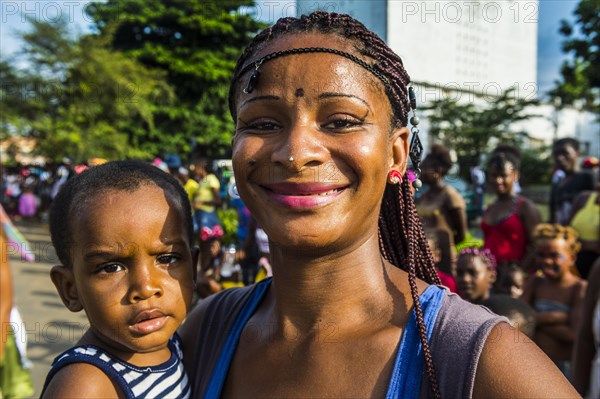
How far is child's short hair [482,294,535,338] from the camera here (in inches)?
113

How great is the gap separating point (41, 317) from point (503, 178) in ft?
17.7

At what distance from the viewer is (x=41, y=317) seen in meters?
6.62

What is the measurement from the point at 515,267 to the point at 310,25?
11.4 feet

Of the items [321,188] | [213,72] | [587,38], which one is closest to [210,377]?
[321,188]

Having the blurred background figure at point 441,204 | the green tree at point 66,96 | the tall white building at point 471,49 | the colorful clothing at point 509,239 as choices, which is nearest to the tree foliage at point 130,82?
the green tree at point 66,96

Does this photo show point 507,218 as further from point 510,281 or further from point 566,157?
point 566,157

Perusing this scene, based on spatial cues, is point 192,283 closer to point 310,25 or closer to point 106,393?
point 106,393

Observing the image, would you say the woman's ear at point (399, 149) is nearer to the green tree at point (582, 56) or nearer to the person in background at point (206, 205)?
the person in background at point (206, 205)

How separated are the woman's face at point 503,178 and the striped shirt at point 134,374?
12.6 feet

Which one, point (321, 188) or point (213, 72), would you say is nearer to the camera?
point (321, 188)

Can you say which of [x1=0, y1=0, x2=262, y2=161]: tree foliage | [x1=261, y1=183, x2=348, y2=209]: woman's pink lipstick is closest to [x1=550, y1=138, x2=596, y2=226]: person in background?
[x1=261, y1=183, x2=348, y2=209]: woman's pink lipstick

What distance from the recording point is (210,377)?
1.52 m

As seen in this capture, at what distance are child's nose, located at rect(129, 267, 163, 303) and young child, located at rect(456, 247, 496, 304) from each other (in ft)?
7.88

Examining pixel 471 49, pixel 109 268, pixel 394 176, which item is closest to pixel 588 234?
pixel 394 176
